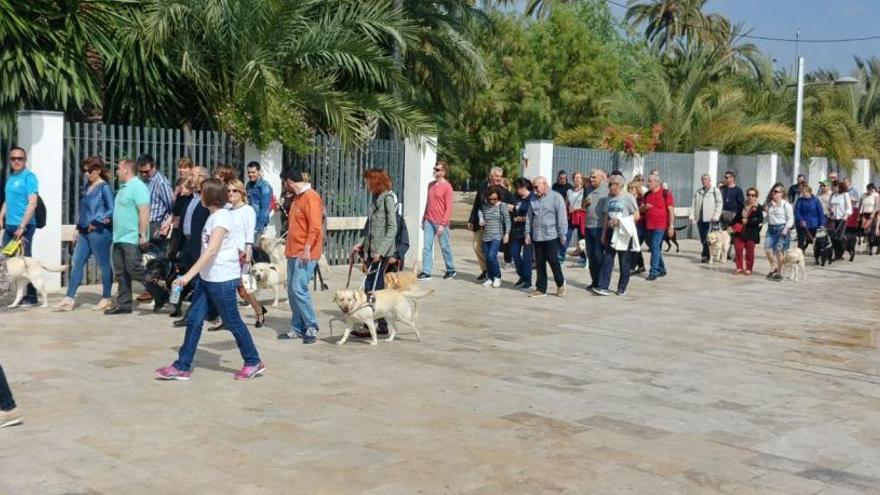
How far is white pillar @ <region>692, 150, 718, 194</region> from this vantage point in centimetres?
2666

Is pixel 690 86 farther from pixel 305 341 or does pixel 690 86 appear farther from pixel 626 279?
pixel 305 341

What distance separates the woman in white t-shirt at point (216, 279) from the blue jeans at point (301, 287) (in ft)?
4.83

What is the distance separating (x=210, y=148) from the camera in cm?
1505

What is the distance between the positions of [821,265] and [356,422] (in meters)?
15.7

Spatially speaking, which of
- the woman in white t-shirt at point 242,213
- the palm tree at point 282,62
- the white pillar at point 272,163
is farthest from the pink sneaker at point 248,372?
the palm tree at point 282,62

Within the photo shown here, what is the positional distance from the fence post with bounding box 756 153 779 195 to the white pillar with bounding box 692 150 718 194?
2.87 m

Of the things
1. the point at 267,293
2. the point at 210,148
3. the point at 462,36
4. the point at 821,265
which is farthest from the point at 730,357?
the point at 462,36

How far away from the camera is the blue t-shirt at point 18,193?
37.3 ft

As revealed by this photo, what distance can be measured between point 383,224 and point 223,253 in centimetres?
251

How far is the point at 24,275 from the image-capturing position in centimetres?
1130

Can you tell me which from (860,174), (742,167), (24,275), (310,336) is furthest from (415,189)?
(860,174)

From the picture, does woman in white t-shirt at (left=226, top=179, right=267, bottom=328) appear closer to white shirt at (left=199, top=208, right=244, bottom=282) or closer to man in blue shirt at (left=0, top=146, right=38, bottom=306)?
white shirt at (left=199, top=208, right=244, bottom=282)

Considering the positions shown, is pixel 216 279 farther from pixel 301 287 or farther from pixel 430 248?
pixel 430 248

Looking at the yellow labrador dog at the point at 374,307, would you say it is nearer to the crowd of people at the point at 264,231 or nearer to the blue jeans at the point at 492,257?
the crowd of people at the point at 264,231
